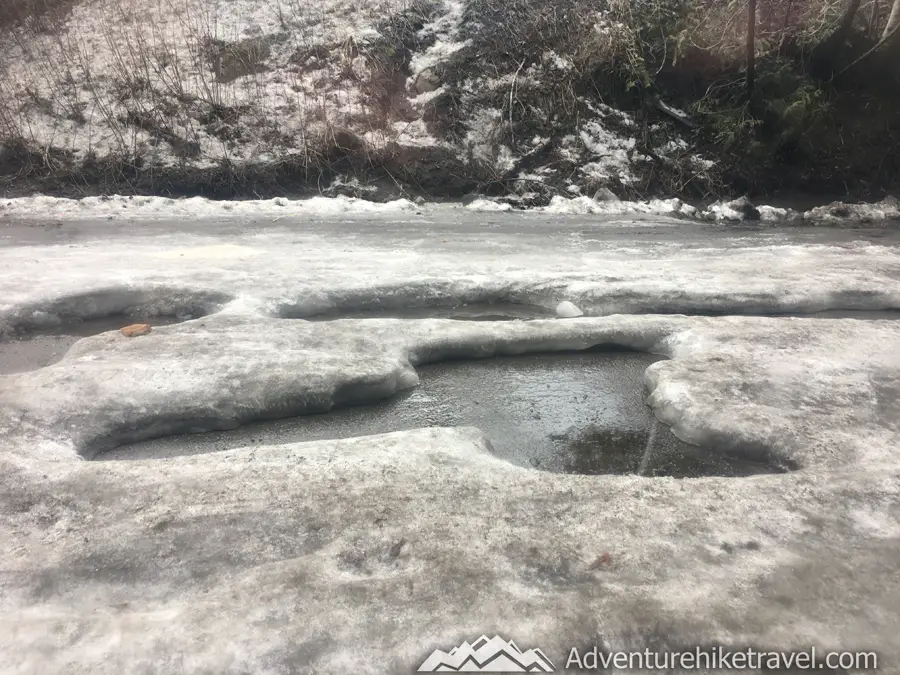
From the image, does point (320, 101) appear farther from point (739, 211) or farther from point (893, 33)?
point (893, 33)

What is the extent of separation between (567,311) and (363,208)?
499cm

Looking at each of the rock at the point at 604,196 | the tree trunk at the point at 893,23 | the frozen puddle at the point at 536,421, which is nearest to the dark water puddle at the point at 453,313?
the frozen puddle at the point at 536,421

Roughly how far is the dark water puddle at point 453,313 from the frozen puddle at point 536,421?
0.71 meters

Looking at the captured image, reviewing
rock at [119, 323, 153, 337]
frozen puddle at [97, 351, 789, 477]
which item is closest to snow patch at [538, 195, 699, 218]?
frozen puddle at [97, 351, 789, 477]

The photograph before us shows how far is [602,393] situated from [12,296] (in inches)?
179

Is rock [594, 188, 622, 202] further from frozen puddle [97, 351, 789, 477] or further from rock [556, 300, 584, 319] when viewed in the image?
frozen puddle [97, 351, 789, 477]

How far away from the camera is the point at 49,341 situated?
13.8 ft

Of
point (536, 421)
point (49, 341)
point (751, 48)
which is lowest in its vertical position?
point (536, 421)

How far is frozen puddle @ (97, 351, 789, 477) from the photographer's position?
9.72 ft

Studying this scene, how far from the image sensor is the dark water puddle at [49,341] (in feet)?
12.6

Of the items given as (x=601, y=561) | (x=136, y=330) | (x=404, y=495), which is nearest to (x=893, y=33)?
(x=601, y=561)

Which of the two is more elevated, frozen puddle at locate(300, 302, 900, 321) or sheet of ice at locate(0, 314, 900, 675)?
frozen puddle at locate(300, 302, 900, 321)

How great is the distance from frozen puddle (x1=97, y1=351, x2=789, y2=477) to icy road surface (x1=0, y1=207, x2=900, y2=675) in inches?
4.2

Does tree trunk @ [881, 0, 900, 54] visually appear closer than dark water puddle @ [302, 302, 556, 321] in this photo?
No
